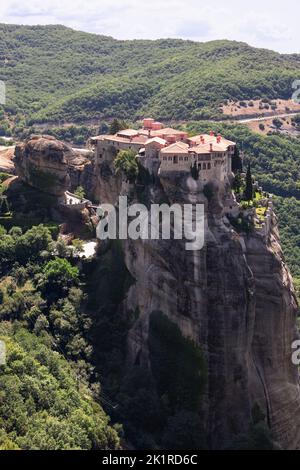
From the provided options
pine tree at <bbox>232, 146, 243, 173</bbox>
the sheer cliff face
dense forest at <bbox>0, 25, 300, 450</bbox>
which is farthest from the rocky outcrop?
pine tree at <bbox>232, 146, 243, 173</bbox>

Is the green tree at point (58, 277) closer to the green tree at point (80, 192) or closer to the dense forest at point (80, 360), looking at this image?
A: the dense forest at point (80, 360)

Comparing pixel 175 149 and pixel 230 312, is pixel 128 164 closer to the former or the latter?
pixel 175 149

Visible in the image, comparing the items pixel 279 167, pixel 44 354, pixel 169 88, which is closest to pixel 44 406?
pixel 44 354

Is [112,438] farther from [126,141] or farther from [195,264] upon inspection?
[126,141]

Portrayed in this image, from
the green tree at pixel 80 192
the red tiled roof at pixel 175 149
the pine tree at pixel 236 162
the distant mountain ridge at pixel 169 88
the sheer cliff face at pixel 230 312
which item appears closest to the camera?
the sheer cliff face at pixel 230 312

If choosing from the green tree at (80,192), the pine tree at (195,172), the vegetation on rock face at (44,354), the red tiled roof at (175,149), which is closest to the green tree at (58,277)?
the vegetation on rock face at (44,354)

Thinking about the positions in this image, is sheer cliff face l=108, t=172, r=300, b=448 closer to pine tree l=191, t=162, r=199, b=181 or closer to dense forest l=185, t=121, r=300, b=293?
pine tree l=191, t=162, r=199, b=181
